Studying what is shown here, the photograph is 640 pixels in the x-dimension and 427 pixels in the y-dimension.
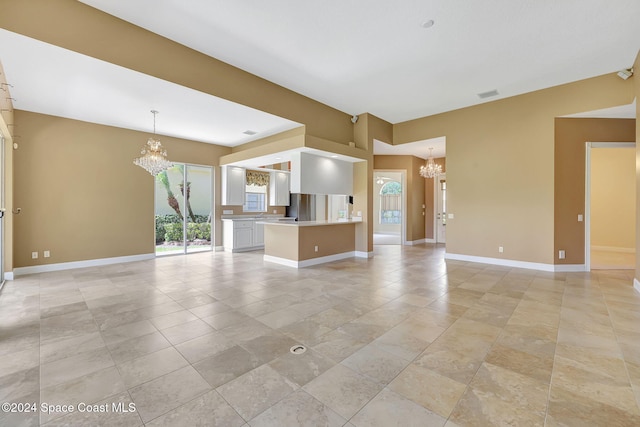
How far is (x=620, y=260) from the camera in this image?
20.8 ft

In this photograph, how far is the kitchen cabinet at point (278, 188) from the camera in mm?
9094

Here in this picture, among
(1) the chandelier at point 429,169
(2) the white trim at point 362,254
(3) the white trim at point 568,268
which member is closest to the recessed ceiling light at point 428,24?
(2) the white trim at point 362,254

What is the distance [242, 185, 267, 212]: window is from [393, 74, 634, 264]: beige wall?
535 centimetres

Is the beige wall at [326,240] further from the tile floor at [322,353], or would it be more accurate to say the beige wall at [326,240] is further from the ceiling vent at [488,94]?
the ceiling vent at [488,94]

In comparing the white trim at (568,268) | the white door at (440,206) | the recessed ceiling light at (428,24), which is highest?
the recessed ceiling light at (428,24)

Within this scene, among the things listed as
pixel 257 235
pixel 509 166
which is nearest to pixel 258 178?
pixel 257 235

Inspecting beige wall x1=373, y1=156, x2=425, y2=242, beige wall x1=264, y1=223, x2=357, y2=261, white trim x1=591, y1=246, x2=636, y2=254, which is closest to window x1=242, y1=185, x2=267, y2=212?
beige wall x1=264, y1=223, x2=357, y2=261

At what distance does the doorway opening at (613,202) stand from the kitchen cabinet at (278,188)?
8538 millimetres

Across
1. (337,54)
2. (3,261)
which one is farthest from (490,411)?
(3,261)

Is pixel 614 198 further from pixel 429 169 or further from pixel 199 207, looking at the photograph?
pixel 199 207

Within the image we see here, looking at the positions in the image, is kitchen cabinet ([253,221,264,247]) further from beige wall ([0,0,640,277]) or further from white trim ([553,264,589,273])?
white trim ([553,264,589,273])

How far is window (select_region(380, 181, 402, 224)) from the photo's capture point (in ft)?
45.2

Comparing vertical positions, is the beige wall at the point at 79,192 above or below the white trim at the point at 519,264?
above

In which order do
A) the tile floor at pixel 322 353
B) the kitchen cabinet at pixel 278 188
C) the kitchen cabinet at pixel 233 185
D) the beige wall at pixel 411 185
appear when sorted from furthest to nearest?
1. the beige wall at pixel 411 185
2. the kitchen cabinet at pixel 278 188
3. the kitchen cabinet at pixel 233 185
4. the tile floor at pixel 322 353
